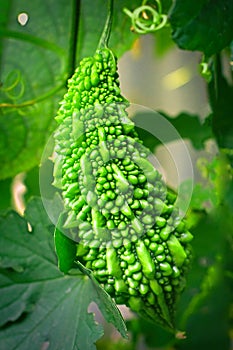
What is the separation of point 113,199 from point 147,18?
0.26m

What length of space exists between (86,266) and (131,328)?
457 mm

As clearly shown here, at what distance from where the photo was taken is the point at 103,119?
0.56 meters

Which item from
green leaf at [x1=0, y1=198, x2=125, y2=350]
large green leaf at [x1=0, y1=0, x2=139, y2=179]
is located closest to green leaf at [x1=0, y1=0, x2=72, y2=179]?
large green leaf at [x1=0, y1=0, x2=139, y2=179]

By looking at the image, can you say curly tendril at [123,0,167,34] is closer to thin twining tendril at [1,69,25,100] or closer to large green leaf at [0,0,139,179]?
large green leaf at [0,0,139,179]

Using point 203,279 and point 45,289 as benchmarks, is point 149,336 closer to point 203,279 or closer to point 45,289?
point 203,279

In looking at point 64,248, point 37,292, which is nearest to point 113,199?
point 64,248

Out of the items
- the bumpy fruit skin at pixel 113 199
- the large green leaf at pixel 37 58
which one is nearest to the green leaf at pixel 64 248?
the bumpy fruit skin at pixel 113 199

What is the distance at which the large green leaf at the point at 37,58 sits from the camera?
2.36 ft

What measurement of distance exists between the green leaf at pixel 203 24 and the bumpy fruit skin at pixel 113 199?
0.09m

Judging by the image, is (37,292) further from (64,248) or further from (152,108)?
(152,108)

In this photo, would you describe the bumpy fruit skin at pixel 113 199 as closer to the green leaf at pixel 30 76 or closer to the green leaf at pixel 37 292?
the green leaf at pixel 37 292

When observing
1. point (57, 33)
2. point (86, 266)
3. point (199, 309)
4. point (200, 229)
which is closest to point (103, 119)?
point (86, 266)

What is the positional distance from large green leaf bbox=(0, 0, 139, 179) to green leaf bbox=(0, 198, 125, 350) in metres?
0.12

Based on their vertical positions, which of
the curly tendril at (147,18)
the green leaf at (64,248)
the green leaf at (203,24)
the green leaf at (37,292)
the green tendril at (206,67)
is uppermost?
the curly tendril at (147,18)
